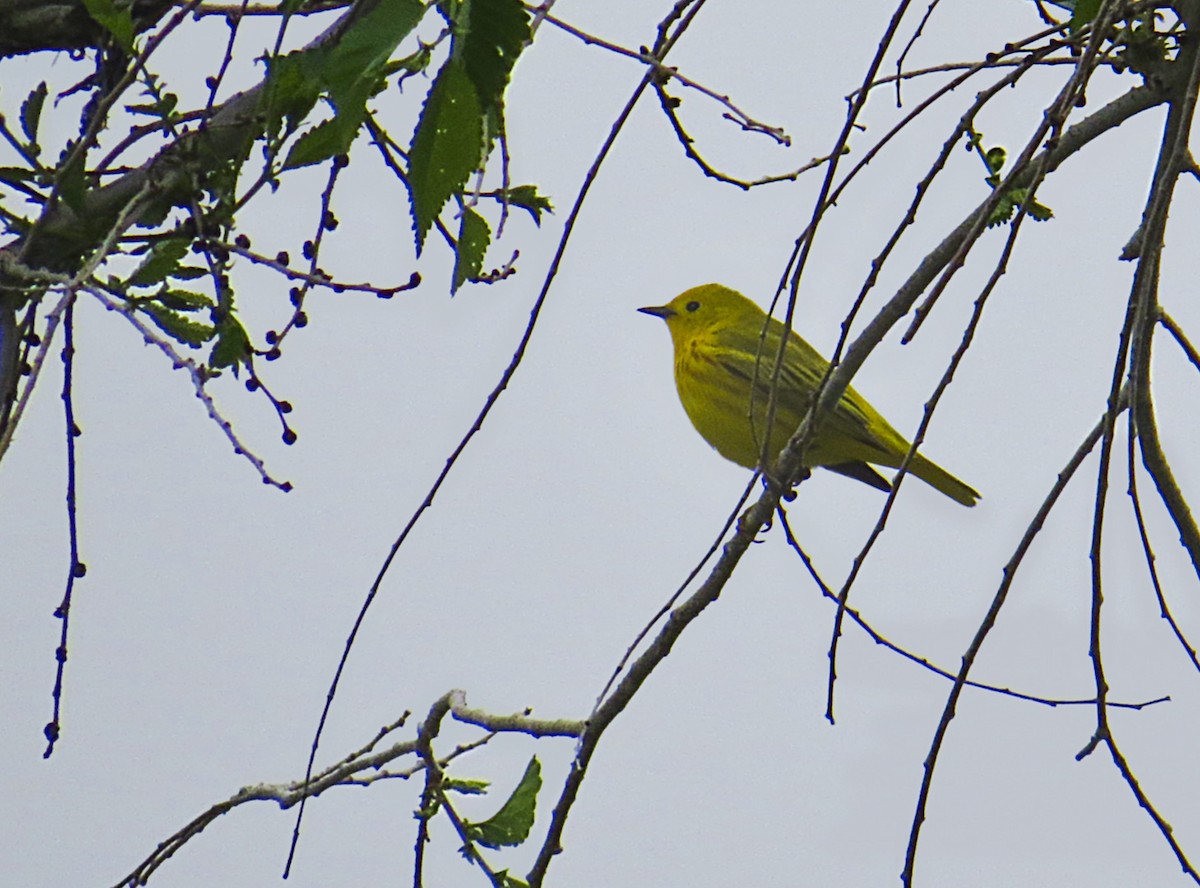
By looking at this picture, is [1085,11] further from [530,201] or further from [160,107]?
[160,107]

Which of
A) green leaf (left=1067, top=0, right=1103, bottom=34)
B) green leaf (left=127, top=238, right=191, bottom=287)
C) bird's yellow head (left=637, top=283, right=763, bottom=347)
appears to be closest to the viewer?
green leaf (left=1067, top=0, right=1103, bottom=34)

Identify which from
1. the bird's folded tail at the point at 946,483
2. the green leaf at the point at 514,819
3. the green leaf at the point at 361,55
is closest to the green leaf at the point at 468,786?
the green leaf at the point at 514,819

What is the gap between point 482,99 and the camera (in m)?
1.39

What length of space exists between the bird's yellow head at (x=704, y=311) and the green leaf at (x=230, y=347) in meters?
4.40

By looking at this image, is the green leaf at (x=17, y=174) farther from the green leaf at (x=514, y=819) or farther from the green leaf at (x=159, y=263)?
the green leaf at (x=514, y=819)

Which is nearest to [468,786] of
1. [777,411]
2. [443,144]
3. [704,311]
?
[443,144]

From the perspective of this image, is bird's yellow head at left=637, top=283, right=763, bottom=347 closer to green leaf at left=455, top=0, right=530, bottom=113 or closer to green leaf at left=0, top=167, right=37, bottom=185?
green leaf at left=0, top=167, right=37, bottom=185

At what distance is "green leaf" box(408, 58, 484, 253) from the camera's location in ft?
4.57

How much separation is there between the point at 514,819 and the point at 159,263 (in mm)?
1026

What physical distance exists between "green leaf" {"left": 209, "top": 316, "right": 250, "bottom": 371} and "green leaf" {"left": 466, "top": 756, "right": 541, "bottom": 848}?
0.77 meters

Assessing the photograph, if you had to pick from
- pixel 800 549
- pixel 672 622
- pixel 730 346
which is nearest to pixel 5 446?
pixel 672 622

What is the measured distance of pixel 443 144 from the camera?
142 centimetres

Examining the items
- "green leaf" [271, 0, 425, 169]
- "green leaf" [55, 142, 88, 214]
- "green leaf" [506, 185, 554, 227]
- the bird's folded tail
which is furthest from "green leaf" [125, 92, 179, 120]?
the bird's folded tail

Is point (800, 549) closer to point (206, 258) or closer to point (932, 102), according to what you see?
point (932, 102)
